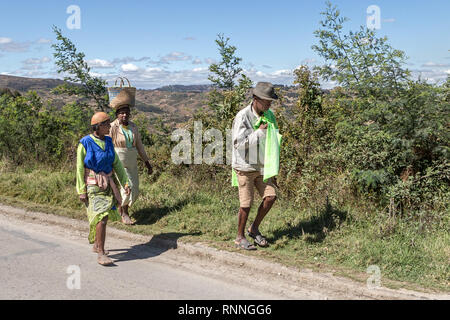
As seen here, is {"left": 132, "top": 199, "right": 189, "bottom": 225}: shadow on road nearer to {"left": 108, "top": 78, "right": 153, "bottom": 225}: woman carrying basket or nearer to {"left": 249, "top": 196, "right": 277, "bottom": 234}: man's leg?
{"left": 108, "top": 78, "right": 153, "bottom": 225}: woman carrying basket

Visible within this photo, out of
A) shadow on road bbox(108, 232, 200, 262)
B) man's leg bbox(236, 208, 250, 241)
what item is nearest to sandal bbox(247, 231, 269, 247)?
man's leg bbox(236, 208, 250, 241)

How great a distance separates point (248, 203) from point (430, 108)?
2.93m

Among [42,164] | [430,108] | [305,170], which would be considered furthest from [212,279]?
[42,164]

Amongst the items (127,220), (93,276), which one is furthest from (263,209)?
(127,220)

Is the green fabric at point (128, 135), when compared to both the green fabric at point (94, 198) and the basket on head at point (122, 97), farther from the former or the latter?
the green fabric at point (94, 198)

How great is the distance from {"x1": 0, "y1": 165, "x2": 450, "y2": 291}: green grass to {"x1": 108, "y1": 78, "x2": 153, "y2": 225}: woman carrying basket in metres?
0.44

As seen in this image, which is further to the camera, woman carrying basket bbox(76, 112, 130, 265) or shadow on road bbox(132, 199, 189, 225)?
shadow on road bbox(132, 199, 189, 225)

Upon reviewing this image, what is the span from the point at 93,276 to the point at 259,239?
213 centimetres

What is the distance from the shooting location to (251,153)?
17.9 ft

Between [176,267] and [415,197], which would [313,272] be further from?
[415,197]

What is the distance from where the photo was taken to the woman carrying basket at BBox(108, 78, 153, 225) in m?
6.82

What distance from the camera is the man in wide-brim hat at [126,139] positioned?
269 inches
